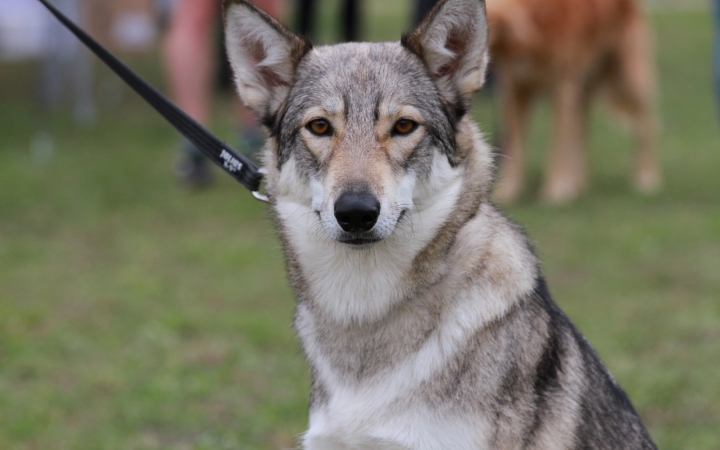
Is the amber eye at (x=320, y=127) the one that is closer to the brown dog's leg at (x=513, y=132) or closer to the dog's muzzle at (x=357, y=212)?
the dog's muzzle at (x=357, y=212)

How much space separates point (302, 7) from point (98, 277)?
4050 millimetres

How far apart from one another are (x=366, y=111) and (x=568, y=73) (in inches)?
210

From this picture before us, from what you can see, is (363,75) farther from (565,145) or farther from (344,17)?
(344,17)

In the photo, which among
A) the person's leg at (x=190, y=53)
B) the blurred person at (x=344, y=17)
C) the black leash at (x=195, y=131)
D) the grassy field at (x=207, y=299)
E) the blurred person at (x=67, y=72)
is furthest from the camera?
the blurred person at (x=67, y=72)

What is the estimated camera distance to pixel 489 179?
298cm

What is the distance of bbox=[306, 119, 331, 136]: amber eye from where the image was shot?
2881 mm

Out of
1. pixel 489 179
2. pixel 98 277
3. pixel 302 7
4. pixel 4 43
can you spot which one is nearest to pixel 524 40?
pixel 302 7

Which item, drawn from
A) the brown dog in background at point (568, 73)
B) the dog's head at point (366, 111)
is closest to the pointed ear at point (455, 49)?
the dog's head at point (366, 111)

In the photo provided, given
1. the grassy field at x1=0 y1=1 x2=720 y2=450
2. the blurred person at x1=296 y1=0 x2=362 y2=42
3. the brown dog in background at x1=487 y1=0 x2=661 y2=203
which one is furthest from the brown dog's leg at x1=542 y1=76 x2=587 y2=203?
the blurred person at x1=296 y1=0 x2=362 y2=42

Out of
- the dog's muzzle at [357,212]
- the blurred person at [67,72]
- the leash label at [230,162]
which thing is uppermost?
the dog's muzzle at [357,212]

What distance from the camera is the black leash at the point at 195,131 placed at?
128 inches

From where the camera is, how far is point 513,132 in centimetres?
797

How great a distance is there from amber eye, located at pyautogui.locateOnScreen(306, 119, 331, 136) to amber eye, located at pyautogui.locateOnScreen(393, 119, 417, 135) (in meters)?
0.22

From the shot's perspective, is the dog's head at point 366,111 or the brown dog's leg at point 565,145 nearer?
the dog's head at point 366,111
